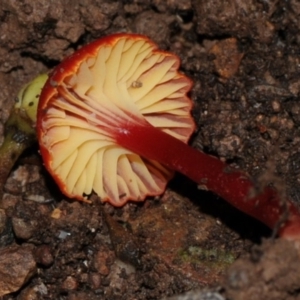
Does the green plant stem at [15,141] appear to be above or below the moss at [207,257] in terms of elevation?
above

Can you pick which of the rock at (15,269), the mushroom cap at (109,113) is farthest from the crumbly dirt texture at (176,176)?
the mushroom cap at (109,113)

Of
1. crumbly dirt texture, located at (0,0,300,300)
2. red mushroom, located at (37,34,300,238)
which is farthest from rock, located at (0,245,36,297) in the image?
red mushroom, located at (37,34,300,238)

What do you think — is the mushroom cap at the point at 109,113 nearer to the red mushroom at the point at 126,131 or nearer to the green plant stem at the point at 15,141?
the red mushroom at the point at 126,131

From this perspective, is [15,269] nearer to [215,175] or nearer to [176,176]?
[176,176]

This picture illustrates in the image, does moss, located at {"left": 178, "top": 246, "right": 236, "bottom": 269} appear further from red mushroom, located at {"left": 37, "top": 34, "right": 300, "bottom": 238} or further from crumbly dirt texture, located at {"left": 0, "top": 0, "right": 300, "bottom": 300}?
red mushroom, located at {"left": 37, "top": 34, "right": 300, "bottom": 238}

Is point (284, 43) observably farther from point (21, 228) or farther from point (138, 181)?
point (21, 228)

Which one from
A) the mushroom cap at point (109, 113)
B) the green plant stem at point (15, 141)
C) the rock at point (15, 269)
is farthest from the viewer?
the green plant stem at point (15, 141)
